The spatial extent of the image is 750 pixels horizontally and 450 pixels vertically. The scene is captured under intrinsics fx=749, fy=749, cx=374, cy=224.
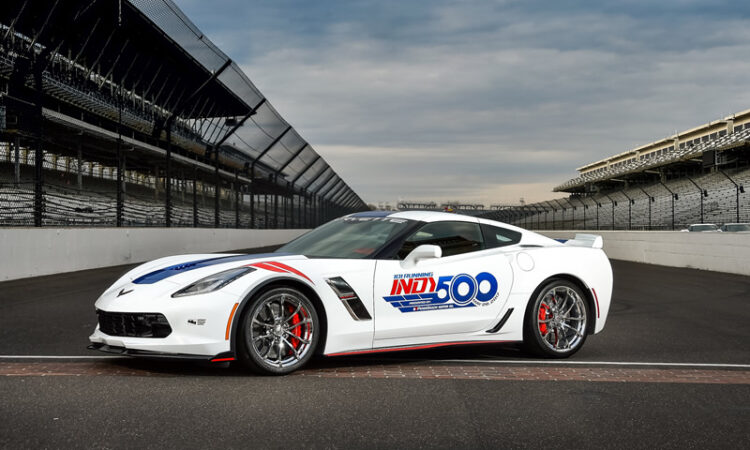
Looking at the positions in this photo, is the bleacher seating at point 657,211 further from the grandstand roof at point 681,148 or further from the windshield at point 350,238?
the windshield at point 350,238

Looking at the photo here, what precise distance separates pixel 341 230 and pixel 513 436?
2.79 metres

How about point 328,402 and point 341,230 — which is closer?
point 328,402

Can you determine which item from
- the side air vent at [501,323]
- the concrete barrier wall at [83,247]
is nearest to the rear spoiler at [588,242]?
the side air vent at [501,323]

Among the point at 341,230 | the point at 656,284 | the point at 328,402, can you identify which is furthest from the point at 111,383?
the point at 656,284

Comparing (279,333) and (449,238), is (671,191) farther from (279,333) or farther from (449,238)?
(279,333)

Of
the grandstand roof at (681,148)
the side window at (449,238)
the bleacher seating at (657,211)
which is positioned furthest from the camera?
the grandstand roof at (681,148)

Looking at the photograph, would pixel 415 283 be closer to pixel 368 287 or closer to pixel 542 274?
pixel 368 287

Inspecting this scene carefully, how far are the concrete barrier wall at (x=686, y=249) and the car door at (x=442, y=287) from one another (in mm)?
12939

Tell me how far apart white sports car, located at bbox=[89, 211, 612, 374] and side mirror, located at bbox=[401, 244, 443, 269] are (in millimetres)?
17

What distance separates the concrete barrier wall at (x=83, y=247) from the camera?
1270cm

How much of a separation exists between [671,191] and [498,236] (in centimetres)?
3767

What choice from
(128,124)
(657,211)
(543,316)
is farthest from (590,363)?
(657,211)

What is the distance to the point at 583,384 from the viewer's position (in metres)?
5.11

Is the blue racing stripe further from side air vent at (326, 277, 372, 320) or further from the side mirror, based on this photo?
the side mirror
